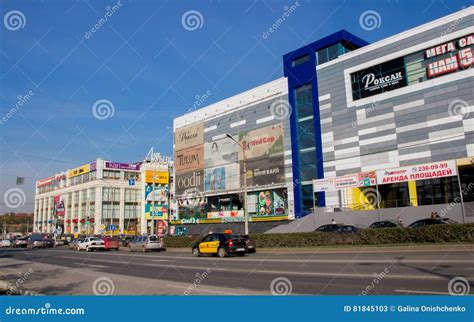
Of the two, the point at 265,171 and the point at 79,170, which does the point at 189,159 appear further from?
the point at 79,170

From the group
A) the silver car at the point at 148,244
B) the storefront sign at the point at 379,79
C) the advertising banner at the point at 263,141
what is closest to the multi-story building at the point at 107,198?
the advertising banner at the point at 263,141

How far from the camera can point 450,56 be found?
37.4m

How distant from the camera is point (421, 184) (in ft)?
129

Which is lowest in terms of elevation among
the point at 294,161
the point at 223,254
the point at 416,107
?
the point at 223,254

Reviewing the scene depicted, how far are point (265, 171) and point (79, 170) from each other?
6821cm

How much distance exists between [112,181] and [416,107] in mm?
76956

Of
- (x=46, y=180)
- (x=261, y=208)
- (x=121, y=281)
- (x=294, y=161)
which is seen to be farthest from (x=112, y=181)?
(x=121, y=281)

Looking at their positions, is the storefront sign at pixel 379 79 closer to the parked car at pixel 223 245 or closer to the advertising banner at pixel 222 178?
the advertising banner at pixel 222 178

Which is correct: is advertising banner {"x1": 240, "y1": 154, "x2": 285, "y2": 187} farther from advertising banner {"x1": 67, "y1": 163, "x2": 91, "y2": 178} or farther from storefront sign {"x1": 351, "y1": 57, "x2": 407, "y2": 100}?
advertising banner {"x1": 67, "y1": 163, "x2": 91, "y2": 178}

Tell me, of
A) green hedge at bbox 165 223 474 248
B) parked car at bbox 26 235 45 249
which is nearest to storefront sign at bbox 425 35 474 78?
green hedge at bbox 165 223 474 248

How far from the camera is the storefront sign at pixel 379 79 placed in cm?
4128

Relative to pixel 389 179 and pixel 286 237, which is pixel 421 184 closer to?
pixel 389 179

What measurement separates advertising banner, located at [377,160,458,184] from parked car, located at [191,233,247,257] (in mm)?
17156

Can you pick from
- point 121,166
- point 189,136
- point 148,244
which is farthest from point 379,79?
point 121,166
